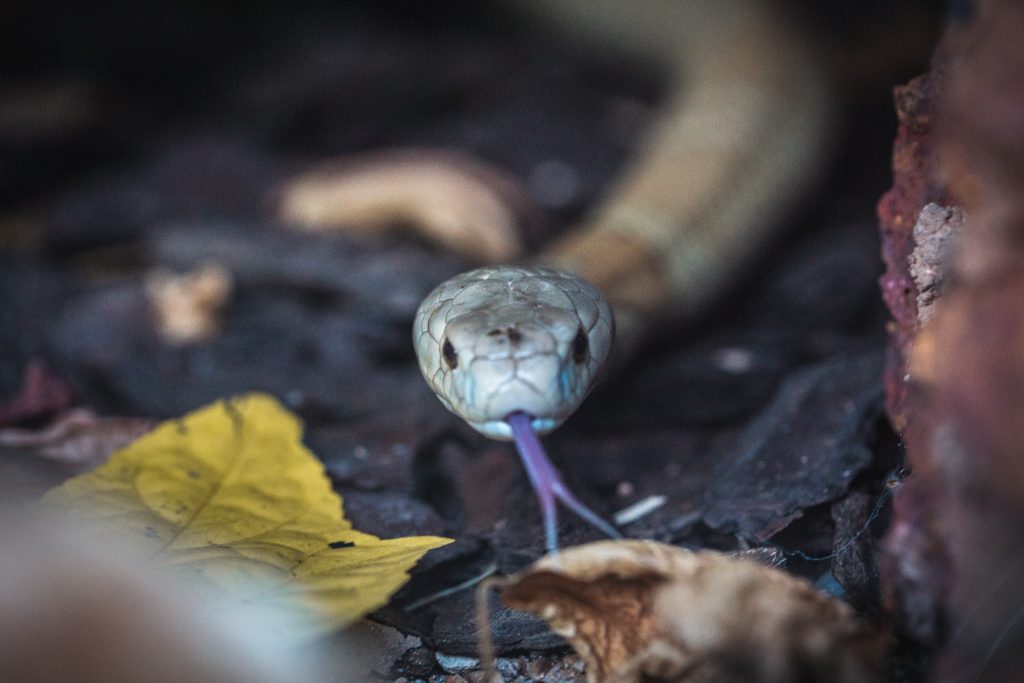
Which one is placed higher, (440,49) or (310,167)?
(440,49)

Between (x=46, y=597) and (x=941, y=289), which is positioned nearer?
(x=46, y=597)

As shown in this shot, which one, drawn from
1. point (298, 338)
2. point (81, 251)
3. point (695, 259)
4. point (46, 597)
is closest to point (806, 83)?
point (695, 259)

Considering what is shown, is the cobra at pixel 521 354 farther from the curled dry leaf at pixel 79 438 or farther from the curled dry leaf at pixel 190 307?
the curled dry leaf at pixel 190 307

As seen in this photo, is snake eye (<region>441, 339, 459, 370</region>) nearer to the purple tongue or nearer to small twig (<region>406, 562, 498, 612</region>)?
the purple tongue

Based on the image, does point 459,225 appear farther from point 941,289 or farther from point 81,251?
point 941,289

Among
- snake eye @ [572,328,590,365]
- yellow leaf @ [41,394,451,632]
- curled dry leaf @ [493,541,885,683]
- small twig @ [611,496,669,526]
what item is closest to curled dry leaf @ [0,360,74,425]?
yellow leaf @ [41,394,451,632]

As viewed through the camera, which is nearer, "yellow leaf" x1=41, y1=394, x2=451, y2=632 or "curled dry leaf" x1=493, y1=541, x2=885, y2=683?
"curled dry leaf" x1=493, y1=541, x2=885, y2=683

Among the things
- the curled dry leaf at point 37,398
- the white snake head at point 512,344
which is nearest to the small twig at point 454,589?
the white snake head at point 512,344
